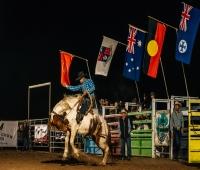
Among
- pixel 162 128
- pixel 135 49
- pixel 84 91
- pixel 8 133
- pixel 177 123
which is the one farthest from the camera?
pixel 8 133

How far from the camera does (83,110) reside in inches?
523

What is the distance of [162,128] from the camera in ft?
56.5

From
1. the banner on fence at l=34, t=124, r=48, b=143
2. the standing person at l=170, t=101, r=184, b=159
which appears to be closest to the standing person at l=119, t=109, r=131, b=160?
the standing person at l=170, t=101, r=184, b=159

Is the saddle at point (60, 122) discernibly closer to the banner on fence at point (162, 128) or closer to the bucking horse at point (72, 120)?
the bucking horse at point (72, 120)

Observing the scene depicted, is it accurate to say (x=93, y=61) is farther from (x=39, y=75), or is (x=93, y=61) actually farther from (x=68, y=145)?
(x=68, y=145)

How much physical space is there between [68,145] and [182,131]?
4248mm

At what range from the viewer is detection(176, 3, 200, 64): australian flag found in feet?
49.9

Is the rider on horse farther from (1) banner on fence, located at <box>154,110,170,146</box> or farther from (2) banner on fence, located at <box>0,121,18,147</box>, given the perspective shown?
(2) banner on fence, located at <box>0,121,18,147</box>

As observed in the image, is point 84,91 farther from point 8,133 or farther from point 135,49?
point 8,133

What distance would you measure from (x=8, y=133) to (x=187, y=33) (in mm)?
13792

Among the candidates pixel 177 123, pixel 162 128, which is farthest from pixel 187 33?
pixel 162 128

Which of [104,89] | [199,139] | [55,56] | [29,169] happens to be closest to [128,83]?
[104,89]

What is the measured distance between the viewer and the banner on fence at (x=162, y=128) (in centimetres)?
1697

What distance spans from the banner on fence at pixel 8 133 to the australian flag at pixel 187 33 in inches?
511
